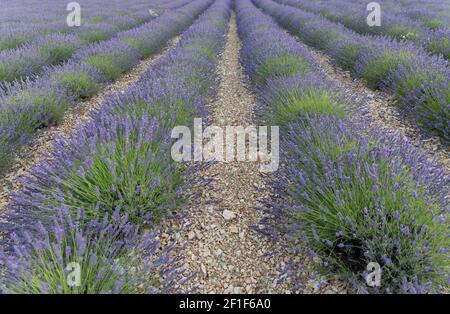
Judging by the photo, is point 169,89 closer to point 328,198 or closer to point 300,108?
point 300,108

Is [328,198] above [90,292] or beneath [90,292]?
above

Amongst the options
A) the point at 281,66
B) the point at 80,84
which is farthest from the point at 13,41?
the point at 281,66

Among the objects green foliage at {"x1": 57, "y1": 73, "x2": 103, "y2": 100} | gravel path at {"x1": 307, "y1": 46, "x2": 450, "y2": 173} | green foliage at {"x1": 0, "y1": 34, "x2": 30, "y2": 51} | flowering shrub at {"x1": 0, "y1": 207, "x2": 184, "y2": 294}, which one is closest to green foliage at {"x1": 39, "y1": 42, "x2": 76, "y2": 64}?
green foliage at {"x1": 0, "y1": 34, "x2": 30, "y2": 51}

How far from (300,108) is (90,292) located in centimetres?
240

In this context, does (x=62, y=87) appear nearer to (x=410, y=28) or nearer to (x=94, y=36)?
(x=94, y=36)

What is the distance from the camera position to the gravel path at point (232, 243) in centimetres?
174

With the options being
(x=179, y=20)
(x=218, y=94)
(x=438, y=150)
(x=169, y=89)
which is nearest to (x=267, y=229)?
(x=169, y=89)

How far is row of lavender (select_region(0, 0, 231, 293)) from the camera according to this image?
1322 millimetres

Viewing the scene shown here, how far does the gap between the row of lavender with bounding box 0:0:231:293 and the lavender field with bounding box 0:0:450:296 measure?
0.01 m

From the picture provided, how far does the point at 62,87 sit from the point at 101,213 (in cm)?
317

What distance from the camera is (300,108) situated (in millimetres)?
2988

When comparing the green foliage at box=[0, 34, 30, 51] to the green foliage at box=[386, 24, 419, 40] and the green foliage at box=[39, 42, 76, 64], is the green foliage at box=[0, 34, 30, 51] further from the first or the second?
the green foliage at box=[386, 24, 419, 40]

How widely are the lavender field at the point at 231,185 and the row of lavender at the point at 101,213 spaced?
0.04ft

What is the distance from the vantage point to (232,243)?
2.05m
